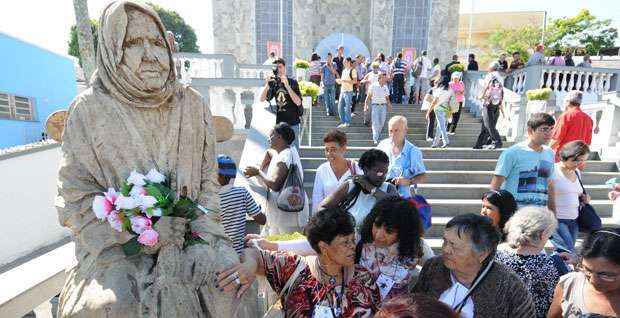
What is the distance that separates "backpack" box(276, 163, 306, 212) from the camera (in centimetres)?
370

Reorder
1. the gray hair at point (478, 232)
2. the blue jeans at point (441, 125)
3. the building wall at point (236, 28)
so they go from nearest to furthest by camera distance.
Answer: the gray hair at point (478, 232) → the blue jeans at point (441, 125) → the building wall at point (236, 28)

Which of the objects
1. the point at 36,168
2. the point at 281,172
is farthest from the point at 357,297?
the point at 36,168

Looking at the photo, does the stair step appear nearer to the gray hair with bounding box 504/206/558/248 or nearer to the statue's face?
the gray hair with bounding box 504/206/558/248

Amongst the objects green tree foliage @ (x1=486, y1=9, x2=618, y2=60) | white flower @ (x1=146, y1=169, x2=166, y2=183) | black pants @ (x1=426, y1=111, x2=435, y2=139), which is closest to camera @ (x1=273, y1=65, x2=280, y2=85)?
black pants @ (x1=426, y1=111, x2=435, y2=139)

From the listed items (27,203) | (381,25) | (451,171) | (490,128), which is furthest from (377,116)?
(381,25)

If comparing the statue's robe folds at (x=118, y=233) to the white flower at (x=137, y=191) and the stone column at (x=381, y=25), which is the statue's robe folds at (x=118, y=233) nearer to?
the white flower at (x=137, y=191)

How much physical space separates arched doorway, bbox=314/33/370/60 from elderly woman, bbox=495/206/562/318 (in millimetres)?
23688

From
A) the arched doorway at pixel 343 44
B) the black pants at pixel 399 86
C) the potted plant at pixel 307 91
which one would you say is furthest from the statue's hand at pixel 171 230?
the arched doorway at pixel 343 44

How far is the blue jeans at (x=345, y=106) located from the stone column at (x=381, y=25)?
58.2ft

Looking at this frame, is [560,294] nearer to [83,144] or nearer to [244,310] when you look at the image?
[244,310]

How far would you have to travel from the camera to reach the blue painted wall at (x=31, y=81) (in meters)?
14.7

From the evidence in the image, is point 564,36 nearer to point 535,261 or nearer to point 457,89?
point 457,89

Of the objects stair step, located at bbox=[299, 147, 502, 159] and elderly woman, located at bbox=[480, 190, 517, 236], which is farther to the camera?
stair step, located at bbox=[299, 147, 502, 159]

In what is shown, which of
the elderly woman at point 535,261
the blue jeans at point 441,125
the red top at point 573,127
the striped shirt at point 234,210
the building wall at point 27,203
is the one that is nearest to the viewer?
the elderly woman at point 535,261
